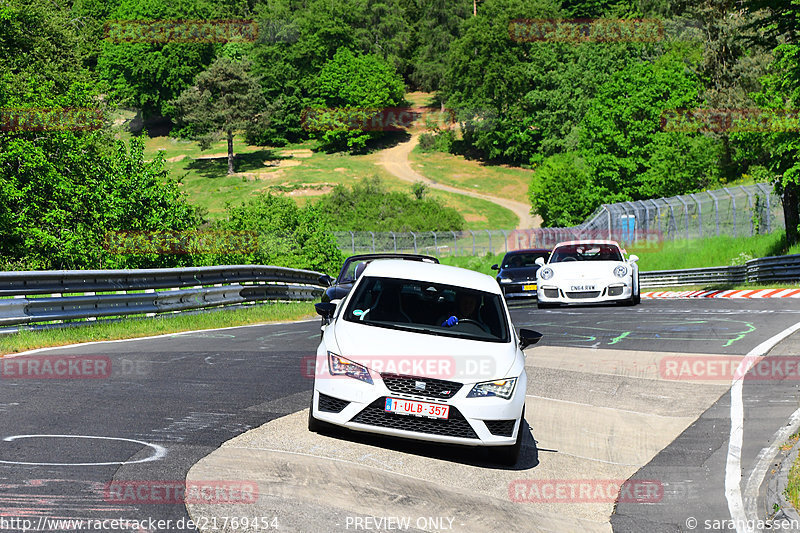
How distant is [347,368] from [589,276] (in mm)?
14934

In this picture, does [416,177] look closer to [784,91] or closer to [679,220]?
[679,220]

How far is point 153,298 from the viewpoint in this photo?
719 inches

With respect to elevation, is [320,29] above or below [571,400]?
above

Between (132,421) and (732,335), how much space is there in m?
11.1

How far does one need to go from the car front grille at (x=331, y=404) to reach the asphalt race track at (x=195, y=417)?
2.33 ft

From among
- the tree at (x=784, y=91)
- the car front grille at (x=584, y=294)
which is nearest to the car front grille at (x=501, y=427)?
the car front grille at (x=584, y=294)

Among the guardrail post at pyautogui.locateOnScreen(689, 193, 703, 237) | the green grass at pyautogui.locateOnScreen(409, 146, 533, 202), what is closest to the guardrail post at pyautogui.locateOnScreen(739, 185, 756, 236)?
the guardrail post at pyautogui.locateOnScreen(689, 193, 703, 237)

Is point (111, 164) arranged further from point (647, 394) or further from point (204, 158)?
point (204, 158)

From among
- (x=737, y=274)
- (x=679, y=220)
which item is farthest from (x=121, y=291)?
(x=679, y=220)

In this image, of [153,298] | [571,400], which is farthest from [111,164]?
[571,400]

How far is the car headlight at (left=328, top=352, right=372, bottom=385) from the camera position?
732 centimetres

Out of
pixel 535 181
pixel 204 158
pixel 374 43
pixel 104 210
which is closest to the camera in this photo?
pixel 104 210

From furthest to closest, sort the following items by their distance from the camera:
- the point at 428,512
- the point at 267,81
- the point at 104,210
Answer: the point at 267,81
the point at 104,210
the point at 428,512

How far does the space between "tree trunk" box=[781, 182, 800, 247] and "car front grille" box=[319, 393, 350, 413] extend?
28.3 metres
